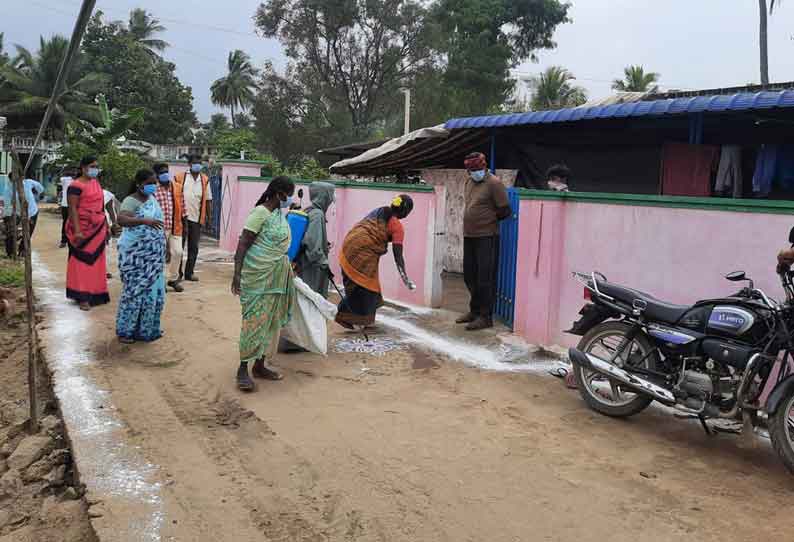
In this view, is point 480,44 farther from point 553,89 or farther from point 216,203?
point 216,203

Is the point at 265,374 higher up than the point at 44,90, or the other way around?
the point at 44,90

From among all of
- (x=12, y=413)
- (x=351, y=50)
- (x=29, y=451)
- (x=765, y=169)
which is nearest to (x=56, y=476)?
(x=29, y=451)

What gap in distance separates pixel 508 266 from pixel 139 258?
12.0 ft

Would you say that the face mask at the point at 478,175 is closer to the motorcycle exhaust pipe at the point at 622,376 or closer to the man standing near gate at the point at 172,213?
the motorcycle exhaust pipe at the point at 622,376

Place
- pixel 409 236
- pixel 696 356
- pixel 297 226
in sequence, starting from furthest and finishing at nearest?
1. pixel 409 236
2. pixel 297 226
3. pixel 696 356

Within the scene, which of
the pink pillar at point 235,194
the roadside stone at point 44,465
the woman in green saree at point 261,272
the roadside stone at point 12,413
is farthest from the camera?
the pink pillar at point 235,194

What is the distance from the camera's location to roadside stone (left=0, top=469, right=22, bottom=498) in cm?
392

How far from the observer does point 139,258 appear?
6.59m

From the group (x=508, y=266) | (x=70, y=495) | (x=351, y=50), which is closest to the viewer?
(x=70, y=495)

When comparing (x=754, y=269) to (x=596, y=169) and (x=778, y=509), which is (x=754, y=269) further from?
(x=596, y=169)

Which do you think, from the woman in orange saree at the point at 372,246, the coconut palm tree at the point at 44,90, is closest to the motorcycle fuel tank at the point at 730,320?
the woman in orange saree at the point at 372,246

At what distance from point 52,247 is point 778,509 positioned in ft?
45.8

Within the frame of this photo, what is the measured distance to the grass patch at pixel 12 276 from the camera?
9.94 meters

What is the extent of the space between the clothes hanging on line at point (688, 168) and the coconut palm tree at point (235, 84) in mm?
47129
